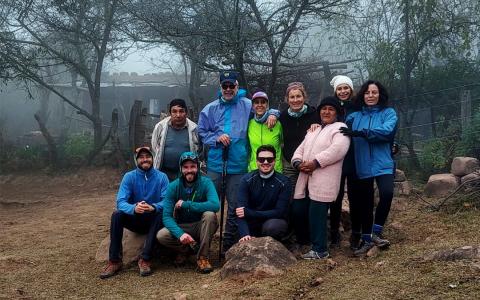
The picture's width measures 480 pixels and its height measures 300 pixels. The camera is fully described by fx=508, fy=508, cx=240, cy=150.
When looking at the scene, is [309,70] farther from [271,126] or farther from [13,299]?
[13,299]

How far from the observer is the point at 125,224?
5008 mm

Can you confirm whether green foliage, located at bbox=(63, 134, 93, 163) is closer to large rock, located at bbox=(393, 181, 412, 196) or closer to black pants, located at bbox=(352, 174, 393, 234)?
large rock, located at bbox=(393, 181, 412, 196)

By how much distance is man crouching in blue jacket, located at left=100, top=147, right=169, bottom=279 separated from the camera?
4.85 m

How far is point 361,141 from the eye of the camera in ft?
14.9

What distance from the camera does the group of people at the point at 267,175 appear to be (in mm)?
4480

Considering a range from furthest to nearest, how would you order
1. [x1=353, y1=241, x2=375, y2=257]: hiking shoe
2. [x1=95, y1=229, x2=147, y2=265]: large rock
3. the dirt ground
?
[x1=95, y1=229, x2=147, y2=265]: large rock → [x1=353, y1=241, x2=375, y2=257]: hiking shoe → the dirt ground

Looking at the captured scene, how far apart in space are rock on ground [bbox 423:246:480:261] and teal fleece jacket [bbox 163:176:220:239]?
198 cm

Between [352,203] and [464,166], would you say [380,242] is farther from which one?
[464,166]

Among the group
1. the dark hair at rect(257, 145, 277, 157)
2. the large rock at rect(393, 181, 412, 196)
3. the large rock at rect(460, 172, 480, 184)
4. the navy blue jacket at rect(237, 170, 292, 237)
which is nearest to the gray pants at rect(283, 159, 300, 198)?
the navy blue jacket at rect(237, 170, 292, 237)

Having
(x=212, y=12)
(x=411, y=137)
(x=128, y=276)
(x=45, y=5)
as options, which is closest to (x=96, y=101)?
(x=45, y=5)

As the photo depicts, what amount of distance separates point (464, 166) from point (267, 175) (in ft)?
11.8

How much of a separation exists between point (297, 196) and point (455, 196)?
266cm

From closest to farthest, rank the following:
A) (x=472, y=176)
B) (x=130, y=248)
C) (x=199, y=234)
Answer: (x=199, y=234) < (x=130, y=248) < (x=472, y=176)

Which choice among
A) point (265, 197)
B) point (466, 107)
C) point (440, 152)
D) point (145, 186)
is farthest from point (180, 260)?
point (466, 107)
